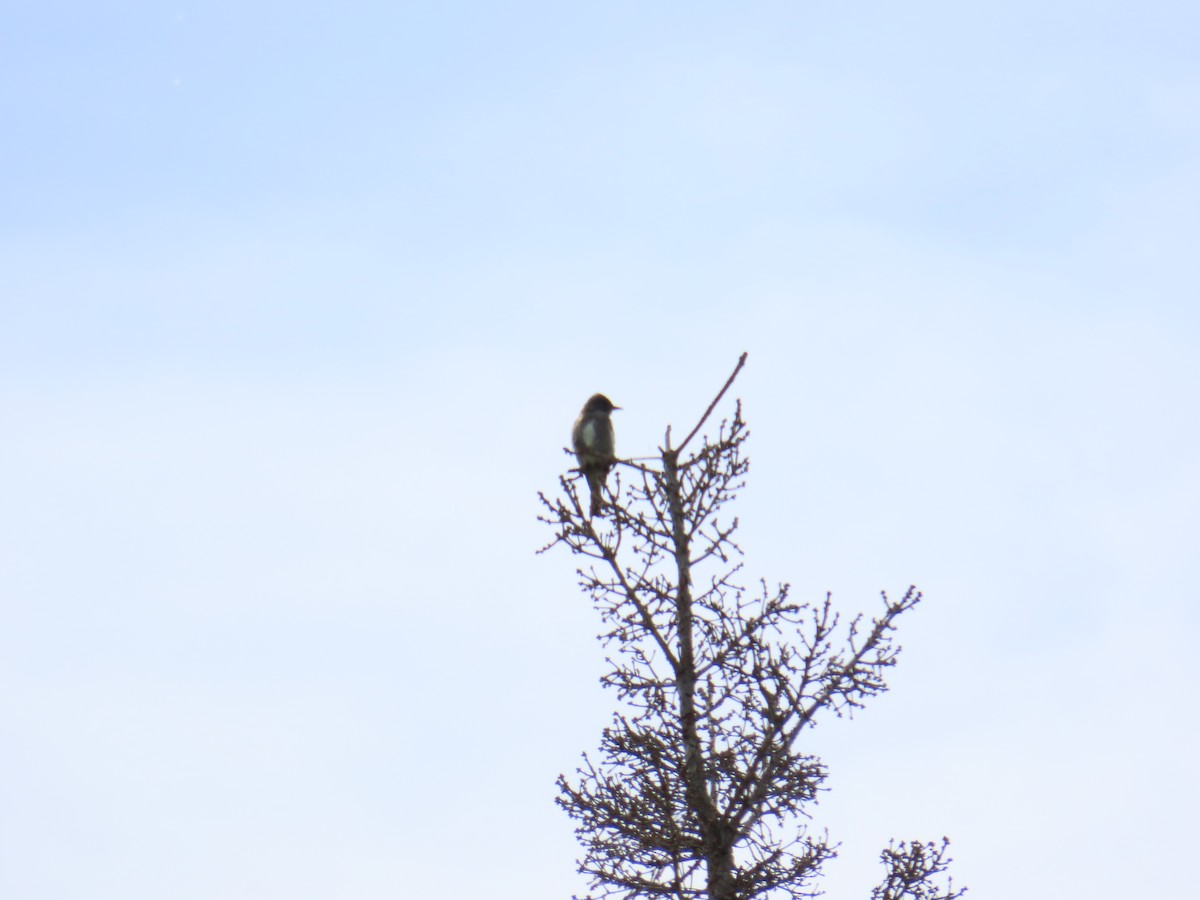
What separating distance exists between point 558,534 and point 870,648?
2684 mm

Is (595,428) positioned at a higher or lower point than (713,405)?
higher

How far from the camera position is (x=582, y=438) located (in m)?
18.2

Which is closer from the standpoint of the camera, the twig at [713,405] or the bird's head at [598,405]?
the twig at [713,405]

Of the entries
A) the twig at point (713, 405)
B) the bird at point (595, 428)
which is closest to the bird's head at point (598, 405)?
Result: the bird at point (595, 428)

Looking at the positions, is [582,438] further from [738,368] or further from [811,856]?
[811,856]

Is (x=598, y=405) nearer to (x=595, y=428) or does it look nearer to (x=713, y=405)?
(x=595, y=428)

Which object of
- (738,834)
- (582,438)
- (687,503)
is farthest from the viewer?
(582,438)

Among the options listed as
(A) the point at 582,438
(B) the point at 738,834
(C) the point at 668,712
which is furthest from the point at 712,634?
(A) the point at 582,438

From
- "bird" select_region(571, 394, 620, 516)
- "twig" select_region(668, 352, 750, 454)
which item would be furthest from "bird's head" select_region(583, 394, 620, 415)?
"twig" select_region(668, 352, 750, 454)

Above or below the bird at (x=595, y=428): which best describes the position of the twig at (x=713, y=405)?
below

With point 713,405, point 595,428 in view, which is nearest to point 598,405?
point 595,428

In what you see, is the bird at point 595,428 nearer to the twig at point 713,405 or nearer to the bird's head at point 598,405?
the bird's head at point 598,405

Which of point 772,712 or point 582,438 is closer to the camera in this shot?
point 772,712

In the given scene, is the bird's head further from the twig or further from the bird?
the twig
